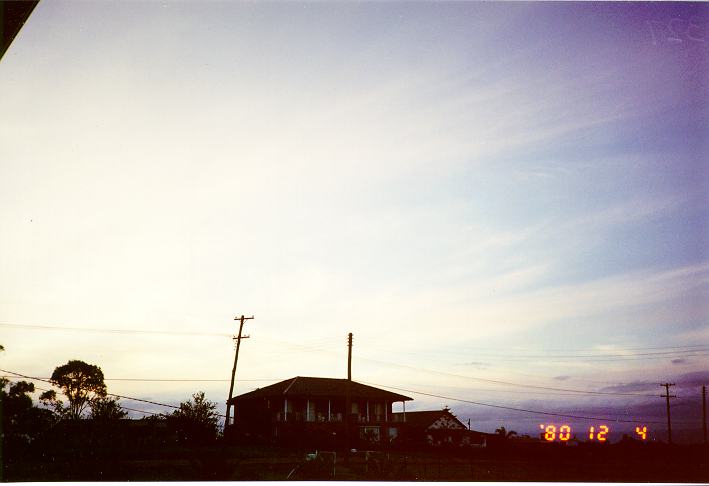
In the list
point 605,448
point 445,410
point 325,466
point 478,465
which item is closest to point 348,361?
point 325,466

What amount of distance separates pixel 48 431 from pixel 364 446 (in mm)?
17915

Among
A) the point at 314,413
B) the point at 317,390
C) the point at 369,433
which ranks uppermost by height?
the point at 317,390

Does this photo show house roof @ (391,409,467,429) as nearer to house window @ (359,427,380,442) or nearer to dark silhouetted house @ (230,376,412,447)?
dark silhouetted house @ (230,376,412,447)

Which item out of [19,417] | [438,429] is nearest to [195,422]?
[19,417]

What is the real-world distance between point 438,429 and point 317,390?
11.6 m

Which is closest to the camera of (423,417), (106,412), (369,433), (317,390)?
(106,412)

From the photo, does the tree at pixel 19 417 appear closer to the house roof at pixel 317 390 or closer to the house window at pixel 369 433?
the house roof at pixel 317 390

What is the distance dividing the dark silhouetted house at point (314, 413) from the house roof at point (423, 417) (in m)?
0.93

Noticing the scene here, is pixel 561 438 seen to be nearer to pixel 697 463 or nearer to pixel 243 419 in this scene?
pixel 697 463

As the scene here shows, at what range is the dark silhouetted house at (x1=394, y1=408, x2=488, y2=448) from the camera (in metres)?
40.7

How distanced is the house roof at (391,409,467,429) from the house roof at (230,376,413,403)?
4.83ft

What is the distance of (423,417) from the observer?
44219 mm

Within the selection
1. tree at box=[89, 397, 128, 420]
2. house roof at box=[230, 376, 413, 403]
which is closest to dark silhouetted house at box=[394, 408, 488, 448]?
house roof at box=[230, 376, 413, 403]

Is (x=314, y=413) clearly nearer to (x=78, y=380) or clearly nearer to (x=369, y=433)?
(x=369, y=433)
